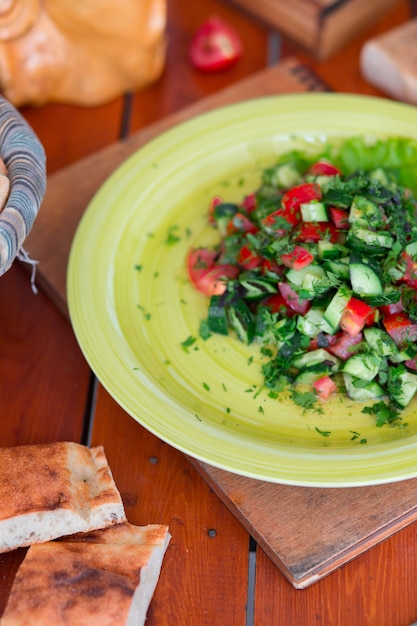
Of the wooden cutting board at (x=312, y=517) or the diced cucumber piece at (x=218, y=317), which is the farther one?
the diced cucumber piece at (x=218, y=317)

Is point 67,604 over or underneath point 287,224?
underneath

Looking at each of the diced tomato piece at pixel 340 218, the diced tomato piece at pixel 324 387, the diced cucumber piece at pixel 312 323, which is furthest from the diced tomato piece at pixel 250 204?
the diced tomato piece at pixel 324 387

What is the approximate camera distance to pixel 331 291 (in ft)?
5.32

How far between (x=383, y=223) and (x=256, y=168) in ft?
1.89

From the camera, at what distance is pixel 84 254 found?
6.07 feet

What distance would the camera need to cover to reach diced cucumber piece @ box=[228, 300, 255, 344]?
1.72 metres

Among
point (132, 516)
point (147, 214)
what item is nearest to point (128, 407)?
point (132, 516)

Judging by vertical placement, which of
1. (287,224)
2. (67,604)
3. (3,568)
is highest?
(287,224)

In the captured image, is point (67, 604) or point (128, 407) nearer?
point (67, 604)

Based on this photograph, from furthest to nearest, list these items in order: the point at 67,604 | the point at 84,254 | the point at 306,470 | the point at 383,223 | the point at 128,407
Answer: the point at 84,254, the point at 383,223, the point at 128,407, the point at 306,470, the point at 67,604

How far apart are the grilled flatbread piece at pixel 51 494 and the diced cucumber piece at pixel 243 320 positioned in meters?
0.43

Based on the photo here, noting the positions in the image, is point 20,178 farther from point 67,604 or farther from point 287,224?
point 67,604

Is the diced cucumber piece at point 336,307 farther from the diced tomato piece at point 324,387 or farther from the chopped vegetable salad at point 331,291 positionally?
the diced tomato piece at point 324,387

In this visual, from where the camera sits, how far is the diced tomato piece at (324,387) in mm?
1604
